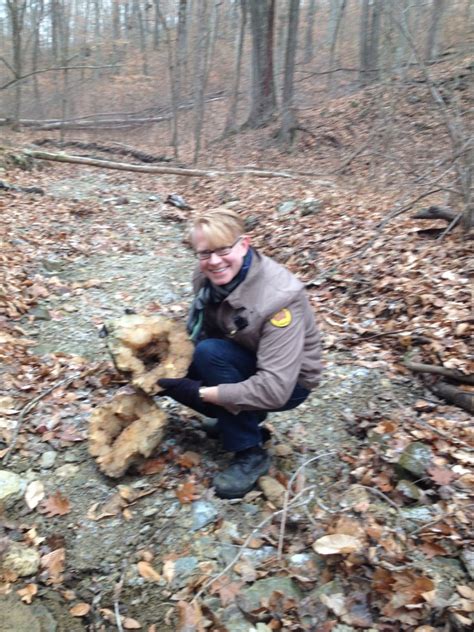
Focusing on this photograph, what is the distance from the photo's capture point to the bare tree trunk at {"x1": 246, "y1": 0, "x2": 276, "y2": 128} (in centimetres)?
1439

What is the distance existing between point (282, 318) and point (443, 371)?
1.73 m

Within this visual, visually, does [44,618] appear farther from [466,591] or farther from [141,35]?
[141,35]

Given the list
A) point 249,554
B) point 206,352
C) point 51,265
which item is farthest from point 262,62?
point 249,554

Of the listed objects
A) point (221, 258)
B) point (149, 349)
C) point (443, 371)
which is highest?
point (221, 258)

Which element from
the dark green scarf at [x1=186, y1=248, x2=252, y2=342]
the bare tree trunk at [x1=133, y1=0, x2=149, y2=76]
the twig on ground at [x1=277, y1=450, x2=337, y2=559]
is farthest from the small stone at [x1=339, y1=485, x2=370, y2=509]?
the bare tree trunk at [x1=133, y1=0, x2=149, y2=76]

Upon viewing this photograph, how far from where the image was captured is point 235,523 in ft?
9.24

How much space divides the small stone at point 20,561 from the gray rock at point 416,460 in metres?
1.96

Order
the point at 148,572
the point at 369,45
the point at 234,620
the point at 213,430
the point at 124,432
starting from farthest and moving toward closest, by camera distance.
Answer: the point at 369,45 < the point at 213,430 < the point at 124,432 < the point at 148,572 < the point at 234,620

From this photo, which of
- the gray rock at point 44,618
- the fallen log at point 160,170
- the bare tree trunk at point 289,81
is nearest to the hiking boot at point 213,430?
the gray rock at point 44,618

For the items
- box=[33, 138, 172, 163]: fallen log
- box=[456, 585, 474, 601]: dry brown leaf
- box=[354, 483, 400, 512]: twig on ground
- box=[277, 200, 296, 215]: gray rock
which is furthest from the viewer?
box=[33, 138, 172, 163]: fallen log

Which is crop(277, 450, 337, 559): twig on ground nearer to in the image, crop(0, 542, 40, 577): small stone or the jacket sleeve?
the jacket sleeve

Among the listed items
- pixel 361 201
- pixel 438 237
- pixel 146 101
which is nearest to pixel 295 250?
pixel 438 237

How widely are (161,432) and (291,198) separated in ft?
20.4

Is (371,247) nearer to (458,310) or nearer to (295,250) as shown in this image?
(295,250)
